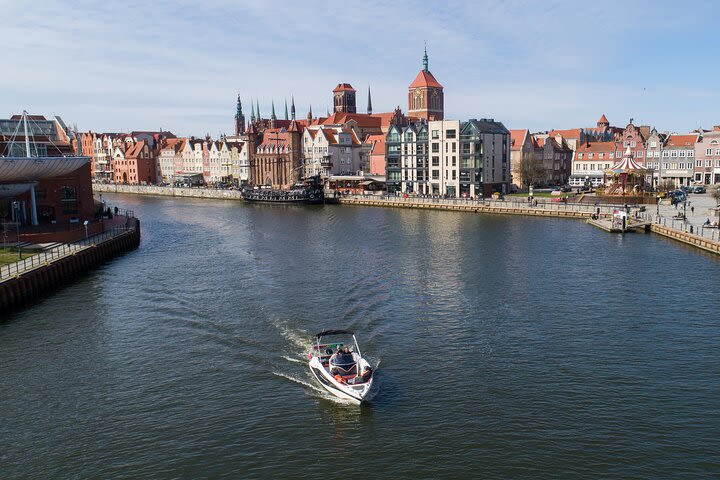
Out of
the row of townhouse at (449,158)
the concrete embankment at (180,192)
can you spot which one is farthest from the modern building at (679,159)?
the concrete embankment at (180,192)

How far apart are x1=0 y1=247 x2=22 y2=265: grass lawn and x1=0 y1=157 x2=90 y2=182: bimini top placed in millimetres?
10198

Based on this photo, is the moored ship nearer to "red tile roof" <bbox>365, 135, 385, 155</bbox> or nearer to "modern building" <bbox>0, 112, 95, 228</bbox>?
"red tile roof" <bbox>365, 135, 385, 155</bbox>

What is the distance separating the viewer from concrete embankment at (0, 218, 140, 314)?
150 feet

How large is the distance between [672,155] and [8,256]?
128 metres

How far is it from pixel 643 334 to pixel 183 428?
89.0 feet

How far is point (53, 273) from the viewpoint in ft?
172

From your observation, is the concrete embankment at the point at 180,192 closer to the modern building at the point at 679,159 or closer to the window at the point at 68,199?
the window at the point at 68,199

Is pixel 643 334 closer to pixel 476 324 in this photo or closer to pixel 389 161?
pixel 476 324

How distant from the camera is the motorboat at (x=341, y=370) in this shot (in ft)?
96.0

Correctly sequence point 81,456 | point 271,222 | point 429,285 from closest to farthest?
point 81,456 → point 429,285 → point 271,222

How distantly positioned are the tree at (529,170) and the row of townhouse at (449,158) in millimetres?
3319

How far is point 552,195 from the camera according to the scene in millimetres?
121125

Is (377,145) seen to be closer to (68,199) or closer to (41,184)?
(68,199)

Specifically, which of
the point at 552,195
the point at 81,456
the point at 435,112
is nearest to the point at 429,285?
the point at 81,456
